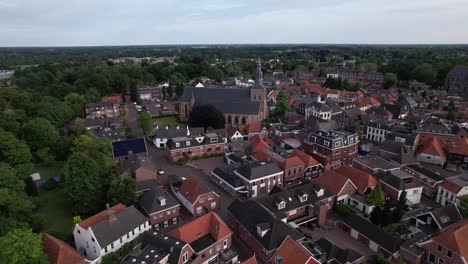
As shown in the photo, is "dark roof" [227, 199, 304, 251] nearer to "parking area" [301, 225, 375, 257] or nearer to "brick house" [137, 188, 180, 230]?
"parking area" [301, 225, 375, 257]

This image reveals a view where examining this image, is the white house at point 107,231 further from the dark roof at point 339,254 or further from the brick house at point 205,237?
the dark roof at point 339,254

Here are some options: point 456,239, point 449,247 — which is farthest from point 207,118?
point 456,239

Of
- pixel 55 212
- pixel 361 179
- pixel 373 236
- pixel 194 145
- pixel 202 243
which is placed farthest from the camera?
pixel 194 145

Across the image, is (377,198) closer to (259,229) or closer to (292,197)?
(292,197)

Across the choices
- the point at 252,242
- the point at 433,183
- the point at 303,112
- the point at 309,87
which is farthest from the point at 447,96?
the point at 252,242

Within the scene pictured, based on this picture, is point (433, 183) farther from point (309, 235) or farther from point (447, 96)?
point (447, 96)

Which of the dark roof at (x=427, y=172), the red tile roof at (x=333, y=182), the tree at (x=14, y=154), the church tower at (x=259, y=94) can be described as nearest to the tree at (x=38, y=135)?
the tree at (x=14, y=154)

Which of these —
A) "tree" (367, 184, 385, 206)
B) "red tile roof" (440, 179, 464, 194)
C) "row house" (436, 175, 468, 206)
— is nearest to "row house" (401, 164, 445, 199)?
"row house" (436, 175, 468, 206)
